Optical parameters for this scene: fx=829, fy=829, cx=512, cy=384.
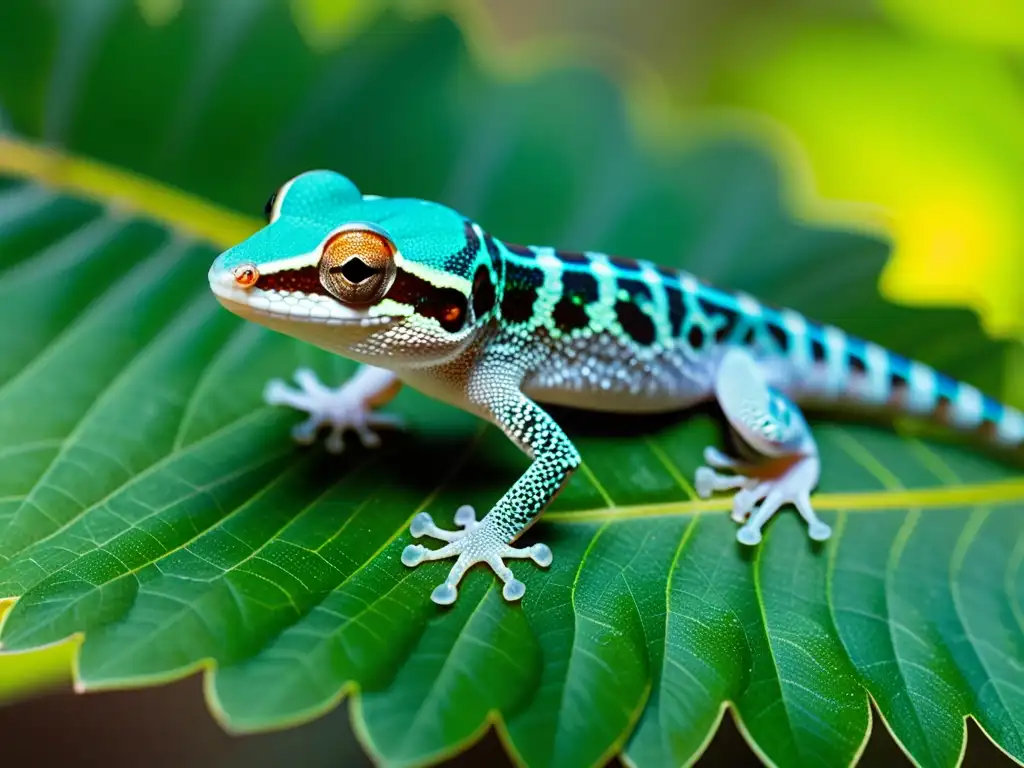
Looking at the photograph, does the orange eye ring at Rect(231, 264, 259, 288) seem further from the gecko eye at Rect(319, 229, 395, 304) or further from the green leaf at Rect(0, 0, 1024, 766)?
the green leaf at Rect(0, 0, 1024, 766)

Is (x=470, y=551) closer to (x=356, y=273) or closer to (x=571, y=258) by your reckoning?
(x=356, y=273)

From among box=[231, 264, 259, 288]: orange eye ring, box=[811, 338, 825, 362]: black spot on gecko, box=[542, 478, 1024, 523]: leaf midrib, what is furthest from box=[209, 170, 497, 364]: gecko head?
box=[811, 338, 825, 362]: black spot on gecko

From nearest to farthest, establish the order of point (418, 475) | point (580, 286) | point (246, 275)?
1. point (246, 275)
2. point (418, 475)
3. point (580, 286)

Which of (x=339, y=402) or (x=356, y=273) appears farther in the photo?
(x=339, y=402)

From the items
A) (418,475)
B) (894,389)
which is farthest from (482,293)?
(894,389)

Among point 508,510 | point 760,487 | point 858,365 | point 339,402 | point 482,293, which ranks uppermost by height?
point 858,365

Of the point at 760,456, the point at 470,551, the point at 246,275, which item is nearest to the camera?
the point at 246,275

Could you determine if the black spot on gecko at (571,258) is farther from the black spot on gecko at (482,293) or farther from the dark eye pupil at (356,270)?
the dark eye pupil at (356,270)
